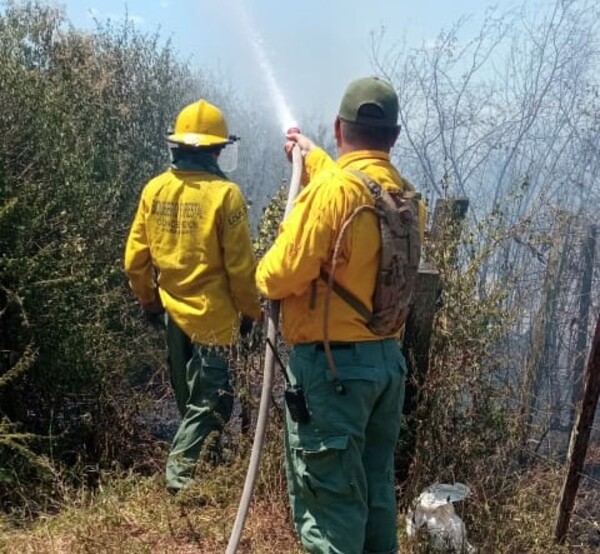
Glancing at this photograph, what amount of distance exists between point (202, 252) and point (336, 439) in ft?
5.27

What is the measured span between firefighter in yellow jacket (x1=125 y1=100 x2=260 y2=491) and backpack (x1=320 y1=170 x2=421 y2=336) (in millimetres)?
1351

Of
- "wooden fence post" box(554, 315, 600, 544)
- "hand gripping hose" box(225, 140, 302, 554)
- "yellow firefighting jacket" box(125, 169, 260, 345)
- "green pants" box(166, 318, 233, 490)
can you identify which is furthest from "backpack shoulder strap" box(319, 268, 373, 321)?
"green pants" box(166, 318, 233, 490)

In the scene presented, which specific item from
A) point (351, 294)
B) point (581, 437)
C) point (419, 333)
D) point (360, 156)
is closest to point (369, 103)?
point (360, 156)

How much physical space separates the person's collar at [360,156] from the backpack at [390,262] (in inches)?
4.7

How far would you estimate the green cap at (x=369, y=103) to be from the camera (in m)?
2.79

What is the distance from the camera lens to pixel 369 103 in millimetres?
2787

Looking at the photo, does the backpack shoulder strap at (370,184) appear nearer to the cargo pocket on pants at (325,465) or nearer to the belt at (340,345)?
the belt at (340,345)

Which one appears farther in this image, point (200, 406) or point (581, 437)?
point (200, 406)

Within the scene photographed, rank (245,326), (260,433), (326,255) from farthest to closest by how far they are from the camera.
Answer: (245,326), (260,433), (326,255)

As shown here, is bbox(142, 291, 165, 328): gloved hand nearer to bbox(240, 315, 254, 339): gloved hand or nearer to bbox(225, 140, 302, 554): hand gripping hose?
bbox(240, 315, 254, 339): gloved hand

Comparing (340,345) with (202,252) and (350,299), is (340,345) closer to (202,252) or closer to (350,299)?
(350,299)

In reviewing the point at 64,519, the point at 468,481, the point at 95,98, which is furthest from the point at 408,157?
the point at 64,519

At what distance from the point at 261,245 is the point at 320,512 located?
78.9 inches

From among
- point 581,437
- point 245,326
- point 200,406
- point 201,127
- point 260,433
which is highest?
point 201,127
